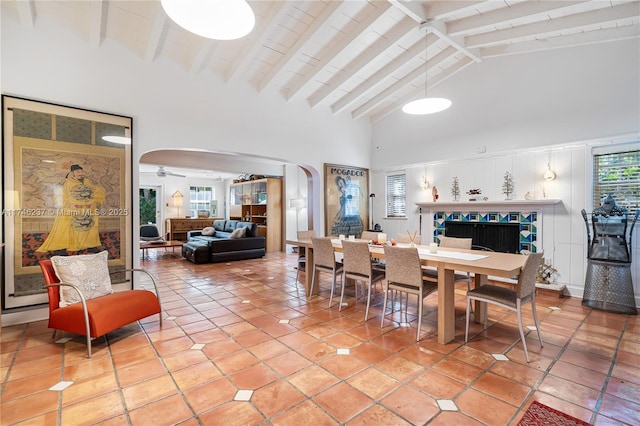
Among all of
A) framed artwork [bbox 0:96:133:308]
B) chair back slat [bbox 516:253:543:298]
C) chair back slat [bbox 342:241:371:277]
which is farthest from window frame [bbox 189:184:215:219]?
chair back slat [bbox 516:253:543:298]

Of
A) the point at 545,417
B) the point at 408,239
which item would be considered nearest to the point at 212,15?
the point at 545,417

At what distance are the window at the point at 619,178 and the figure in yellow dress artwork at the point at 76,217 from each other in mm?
6777

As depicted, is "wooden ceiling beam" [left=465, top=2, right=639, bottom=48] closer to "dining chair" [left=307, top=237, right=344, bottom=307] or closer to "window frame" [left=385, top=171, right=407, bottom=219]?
"window frame" [left=385, top=171, right=407, bottom=219]

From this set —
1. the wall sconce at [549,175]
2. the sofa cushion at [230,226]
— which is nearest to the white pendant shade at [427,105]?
the wall sconce at [549,175]

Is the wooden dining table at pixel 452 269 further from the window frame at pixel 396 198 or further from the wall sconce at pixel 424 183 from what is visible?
the window frame at pixel 396 198

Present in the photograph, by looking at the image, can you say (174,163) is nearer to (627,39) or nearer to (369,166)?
(369,166)

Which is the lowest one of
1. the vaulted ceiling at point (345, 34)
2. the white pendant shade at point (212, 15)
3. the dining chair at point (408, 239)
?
the dining chair at point (408, 239)

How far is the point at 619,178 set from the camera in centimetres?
418

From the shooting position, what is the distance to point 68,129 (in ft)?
12.0

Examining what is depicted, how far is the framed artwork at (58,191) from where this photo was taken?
336 centimetres

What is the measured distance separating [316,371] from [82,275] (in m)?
2.52

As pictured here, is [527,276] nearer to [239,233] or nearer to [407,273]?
[407,273]

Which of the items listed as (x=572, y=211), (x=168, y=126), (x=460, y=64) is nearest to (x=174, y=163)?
(x=168, y=126)

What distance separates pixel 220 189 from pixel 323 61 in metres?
9.27
